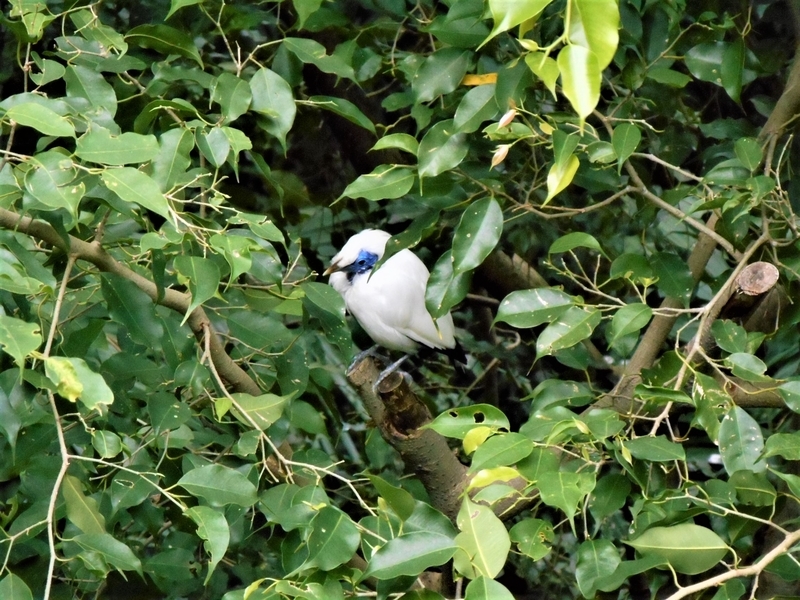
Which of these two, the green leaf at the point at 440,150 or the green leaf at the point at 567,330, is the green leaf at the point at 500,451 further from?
the green leaf at the point at 440,150

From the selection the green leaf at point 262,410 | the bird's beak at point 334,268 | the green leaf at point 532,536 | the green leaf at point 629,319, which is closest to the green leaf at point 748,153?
the green leaf at point 629,319

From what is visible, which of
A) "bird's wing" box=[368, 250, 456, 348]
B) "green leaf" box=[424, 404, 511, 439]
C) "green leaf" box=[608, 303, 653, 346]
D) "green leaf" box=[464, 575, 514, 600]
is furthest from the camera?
"bird's wing" box=[368, 250, 456, 348]

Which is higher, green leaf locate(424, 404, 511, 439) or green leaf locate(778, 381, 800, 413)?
green leaf locate(424, 404, 511, 439)

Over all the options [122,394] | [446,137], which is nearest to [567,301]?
[446,137]

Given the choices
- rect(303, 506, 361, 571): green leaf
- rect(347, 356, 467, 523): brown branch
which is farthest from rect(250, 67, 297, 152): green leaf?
rect(303, 506, 361, 571): green leaf

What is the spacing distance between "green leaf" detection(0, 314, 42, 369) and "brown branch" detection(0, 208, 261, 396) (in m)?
0.26

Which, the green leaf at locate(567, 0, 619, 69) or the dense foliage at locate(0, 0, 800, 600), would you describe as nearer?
the green leaf at locate(567, 0, 619, 69)

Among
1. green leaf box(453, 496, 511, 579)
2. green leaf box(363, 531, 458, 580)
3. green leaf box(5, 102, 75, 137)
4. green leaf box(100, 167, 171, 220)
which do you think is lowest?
green leaf box(363, 531, 458, 580)

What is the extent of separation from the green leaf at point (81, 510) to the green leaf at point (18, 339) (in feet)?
1.47

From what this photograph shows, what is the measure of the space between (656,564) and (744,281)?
591 millimetres

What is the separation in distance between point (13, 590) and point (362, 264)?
1.38m

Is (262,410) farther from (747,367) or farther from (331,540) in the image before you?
(747,367)

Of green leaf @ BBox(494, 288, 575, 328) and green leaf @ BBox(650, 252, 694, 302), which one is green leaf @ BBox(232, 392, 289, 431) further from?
green leaf @ BBox(650, 252, 694, 302)

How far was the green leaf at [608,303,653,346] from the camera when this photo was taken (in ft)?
4.63
